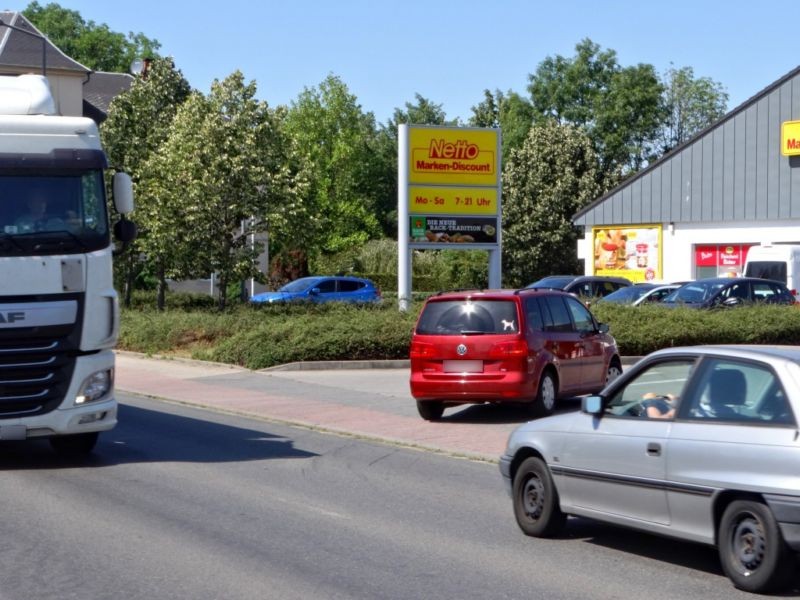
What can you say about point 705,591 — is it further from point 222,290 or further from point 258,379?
point 222,290

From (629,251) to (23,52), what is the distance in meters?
32.6

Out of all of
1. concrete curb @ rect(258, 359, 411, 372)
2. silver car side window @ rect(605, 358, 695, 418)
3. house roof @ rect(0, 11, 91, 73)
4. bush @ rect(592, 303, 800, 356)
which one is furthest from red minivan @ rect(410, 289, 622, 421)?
house roof @ rect(0, 11, 91, 73)

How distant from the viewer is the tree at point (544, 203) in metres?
63.1

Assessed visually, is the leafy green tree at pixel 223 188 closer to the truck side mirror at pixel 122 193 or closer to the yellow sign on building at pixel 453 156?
the yellow sign on building at pixel 453 156

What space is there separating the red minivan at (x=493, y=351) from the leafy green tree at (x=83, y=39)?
80131 mm

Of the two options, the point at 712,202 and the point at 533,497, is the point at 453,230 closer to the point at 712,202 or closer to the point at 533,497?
the point at 533,497

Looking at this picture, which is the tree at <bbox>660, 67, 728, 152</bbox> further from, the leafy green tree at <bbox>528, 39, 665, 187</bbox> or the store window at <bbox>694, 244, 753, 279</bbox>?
the store window at <bbox>694, 244, 753, 279</bbox>

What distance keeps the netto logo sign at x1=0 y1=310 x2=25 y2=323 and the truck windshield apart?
0.56 meters

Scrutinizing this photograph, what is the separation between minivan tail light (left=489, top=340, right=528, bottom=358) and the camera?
50.5 ft

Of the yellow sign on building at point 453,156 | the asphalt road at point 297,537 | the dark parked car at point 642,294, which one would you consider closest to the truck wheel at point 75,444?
the asphalt road at point 297,537

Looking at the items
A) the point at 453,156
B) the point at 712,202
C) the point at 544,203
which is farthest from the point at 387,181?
the point at 453,156

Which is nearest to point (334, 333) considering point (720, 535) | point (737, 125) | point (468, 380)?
point (468, 380)

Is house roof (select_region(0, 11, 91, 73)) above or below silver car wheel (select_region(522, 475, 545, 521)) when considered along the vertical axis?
above

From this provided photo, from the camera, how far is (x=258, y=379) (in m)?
Answer: 22.2
